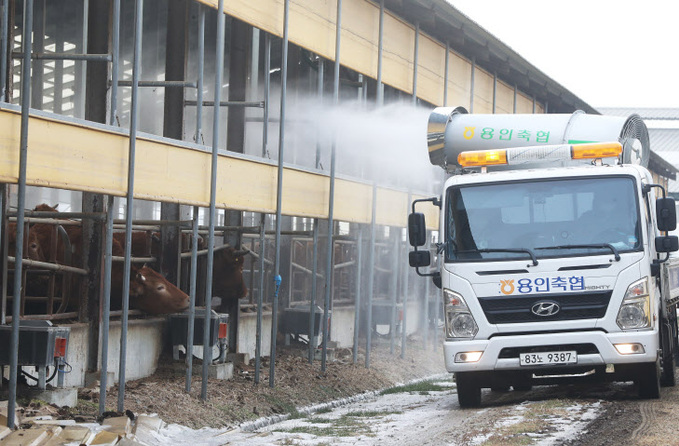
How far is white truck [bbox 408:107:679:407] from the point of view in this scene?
474 inches

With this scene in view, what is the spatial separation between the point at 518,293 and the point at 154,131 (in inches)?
563

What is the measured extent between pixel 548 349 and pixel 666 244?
1718 millimetres

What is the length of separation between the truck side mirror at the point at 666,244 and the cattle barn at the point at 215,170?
5480mm

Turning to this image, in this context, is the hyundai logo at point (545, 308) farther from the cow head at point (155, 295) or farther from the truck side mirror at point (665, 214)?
the cow head at point (155, 295)

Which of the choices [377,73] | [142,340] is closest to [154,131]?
[377,73]

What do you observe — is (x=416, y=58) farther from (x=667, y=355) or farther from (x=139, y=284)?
(x=667, y=355)

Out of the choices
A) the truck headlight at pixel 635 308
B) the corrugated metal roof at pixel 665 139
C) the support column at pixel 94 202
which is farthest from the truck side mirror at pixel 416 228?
the corrugated metal roof at pixel 665 139

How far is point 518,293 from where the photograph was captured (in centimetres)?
1226

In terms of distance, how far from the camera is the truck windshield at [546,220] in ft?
40.0

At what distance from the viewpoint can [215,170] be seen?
1424cm

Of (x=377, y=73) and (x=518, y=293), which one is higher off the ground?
(x=377, y=73)

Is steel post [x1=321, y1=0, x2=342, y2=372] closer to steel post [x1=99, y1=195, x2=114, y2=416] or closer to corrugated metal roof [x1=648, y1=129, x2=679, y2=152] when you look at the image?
steel post [x1=99, y1=195, x2=114, y2=416]

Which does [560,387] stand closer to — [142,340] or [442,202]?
[442,202]

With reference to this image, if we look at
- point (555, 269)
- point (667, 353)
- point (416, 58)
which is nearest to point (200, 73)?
point (555, 269)
